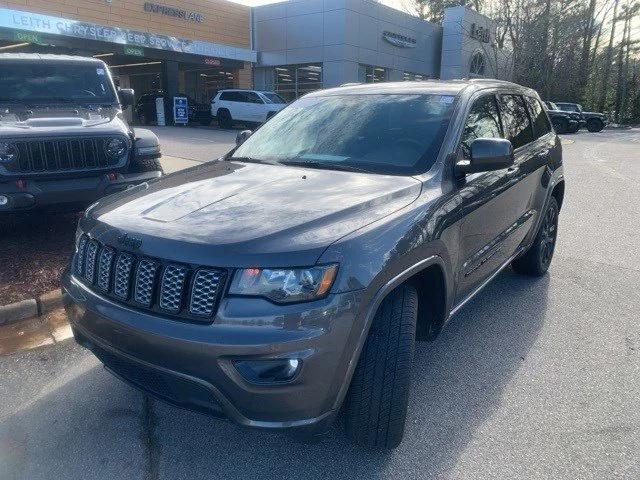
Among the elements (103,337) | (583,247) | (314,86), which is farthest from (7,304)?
(314,86)

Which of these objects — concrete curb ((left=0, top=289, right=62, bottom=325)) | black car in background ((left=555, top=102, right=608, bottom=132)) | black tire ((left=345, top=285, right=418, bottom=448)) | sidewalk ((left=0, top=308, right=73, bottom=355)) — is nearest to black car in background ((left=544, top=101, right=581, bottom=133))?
black car in background ((left=555, top=102, right=608, bottom=132))

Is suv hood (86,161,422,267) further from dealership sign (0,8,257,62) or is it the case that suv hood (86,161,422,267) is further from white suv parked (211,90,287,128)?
dealership sign (0,8,257,62)

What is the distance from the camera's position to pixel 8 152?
4.93m

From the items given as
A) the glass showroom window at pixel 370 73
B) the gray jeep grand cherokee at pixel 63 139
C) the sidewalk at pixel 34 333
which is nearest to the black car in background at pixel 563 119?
the glass showroom window at pixel 370 73

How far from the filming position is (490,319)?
12.9 ft

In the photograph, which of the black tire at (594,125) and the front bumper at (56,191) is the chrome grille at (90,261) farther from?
the black tire at (594,125)

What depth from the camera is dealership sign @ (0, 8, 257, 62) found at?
739 inches

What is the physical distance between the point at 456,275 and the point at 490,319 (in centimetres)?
124

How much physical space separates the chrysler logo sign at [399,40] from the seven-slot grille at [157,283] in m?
30.9

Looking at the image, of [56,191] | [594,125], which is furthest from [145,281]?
[594,125]

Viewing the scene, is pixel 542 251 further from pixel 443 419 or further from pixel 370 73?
pixel 370 73

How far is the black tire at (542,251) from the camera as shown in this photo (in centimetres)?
466

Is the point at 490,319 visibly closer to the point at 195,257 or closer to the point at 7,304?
the point at 195,257

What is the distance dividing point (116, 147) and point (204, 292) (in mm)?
4081
